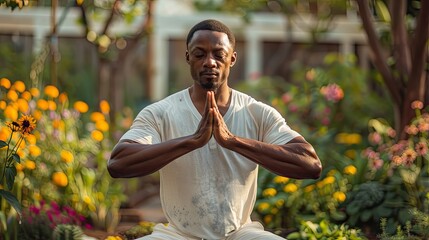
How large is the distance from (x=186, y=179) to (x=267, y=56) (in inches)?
483

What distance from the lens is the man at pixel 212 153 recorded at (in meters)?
3.78

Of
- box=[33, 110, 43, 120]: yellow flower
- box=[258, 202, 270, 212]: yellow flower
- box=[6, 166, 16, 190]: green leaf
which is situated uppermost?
box=[6, 166, 16, 190]: green leaf

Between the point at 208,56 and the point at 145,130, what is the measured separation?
455 mm

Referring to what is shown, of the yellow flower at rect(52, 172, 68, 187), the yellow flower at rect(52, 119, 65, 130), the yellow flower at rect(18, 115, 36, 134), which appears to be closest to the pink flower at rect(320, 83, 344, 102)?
the yellow flower at rect(52, 119, 65, 130)

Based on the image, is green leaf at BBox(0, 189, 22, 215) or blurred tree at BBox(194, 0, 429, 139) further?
blurred tree at BBox(194, 0, 429, 139)

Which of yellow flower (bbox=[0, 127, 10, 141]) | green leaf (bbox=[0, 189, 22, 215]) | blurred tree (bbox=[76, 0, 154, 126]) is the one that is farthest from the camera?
blurred tree (bbox=[76, 0, 154, 126])

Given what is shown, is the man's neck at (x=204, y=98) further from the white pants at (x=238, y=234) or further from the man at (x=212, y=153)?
the white pants at (x=238, y=234)

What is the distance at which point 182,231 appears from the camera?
3941 millimetres

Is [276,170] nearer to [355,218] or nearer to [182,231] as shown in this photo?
[182,231]

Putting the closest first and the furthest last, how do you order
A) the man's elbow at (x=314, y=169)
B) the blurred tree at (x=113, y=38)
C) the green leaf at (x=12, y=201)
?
the man's elbow at (x=314, y=169), the green leaf at (x=12, y=201), the blurred tree at (x=113, y=38)

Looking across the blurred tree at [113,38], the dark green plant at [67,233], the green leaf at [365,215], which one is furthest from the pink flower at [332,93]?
the dark green plant at [67,233]

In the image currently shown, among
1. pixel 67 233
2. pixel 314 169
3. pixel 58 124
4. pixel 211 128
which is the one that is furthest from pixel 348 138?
pixel 211 128

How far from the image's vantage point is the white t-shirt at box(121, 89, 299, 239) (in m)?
3.89

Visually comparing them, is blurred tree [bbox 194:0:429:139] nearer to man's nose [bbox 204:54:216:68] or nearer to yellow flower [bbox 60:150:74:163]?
yellow flower [bbox 60:150:74:163]
